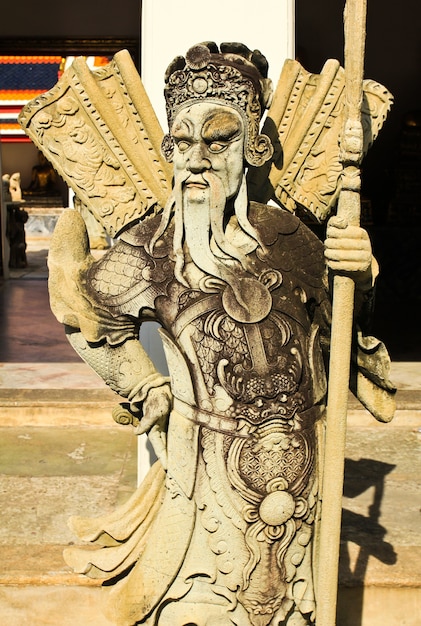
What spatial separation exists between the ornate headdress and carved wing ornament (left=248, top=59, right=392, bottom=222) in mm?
454

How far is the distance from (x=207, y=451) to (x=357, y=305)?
676mm

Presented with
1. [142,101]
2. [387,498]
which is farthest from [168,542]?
[387,498]

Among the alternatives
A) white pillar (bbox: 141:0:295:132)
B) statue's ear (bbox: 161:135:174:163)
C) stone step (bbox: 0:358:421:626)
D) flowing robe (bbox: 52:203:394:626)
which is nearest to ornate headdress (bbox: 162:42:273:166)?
statue's ear (bbox: 161:135:174:163)

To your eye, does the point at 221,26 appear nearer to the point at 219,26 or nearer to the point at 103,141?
the point at 219,26

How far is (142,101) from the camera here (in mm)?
3385

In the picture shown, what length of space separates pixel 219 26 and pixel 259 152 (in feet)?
3.74

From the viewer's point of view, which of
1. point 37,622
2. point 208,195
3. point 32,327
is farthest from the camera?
point 32,327

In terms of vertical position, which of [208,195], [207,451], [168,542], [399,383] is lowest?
[399,383]

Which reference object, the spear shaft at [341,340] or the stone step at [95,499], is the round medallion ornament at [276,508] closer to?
the spear shaft at [341,340]

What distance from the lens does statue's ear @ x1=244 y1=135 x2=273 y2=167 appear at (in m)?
2.88

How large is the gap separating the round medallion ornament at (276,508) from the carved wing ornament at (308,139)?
111 cm

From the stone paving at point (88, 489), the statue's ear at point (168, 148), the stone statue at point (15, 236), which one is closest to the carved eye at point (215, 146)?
the statue's ear at point (168, 148)

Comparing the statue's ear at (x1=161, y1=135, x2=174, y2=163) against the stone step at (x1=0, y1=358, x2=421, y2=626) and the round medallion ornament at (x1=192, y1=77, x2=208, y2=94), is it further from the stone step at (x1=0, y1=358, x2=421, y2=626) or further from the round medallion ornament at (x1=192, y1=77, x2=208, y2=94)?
the stone step at (x1=0, y1=358, x2=421, y2=626)

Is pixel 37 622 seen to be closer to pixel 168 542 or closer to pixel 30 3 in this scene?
pixel 168 542
